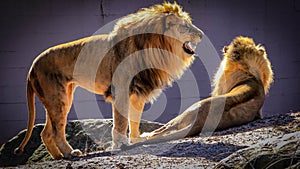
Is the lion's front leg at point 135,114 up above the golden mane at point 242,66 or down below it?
below

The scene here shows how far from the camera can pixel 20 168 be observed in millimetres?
3963

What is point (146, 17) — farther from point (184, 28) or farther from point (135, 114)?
point (135, 114)

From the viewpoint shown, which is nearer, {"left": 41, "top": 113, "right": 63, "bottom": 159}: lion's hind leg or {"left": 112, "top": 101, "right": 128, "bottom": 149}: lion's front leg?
{"left": 112, "top": 101, "right": 128, "bottom": 149}: lion's front leg

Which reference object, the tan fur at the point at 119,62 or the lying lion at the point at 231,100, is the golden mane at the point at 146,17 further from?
the lying lion at the point at 231,100

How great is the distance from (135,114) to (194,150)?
3.20ft

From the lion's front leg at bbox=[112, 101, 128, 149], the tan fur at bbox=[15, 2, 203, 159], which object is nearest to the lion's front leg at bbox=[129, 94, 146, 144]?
the tan fur at bbox=[15, 2, 203, 159]

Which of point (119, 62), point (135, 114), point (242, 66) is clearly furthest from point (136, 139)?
point (242, 66)

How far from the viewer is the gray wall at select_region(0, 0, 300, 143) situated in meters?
7.09

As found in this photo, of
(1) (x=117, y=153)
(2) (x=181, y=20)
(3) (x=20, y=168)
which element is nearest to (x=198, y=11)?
(2) (x=181, y=20)

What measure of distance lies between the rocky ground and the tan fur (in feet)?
1.77

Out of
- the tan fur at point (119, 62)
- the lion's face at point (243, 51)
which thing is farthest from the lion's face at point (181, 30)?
the lion's face at point (243, 51)

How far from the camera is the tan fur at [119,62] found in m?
4.66

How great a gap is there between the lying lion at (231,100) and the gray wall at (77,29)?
5.06 ft

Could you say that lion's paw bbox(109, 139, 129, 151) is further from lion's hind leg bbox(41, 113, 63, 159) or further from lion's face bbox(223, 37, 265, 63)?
lion's face bbox(223, 37, 265, 63)
